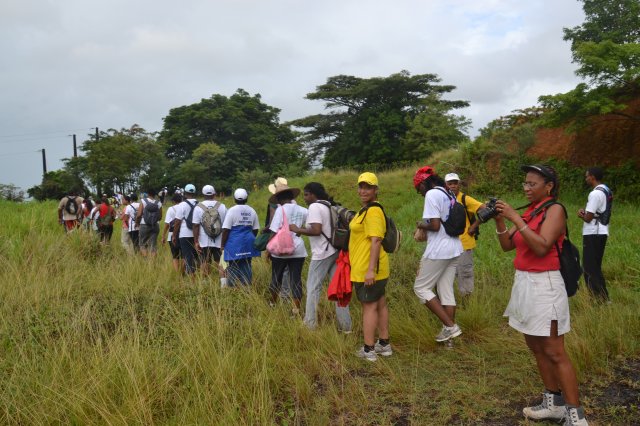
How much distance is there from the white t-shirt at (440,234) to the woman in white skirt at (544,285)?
59.2 inches

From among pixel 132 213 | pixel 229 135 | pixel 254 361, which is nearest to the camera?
pixel 254 361

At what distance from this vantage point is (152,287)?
6039 millimetres

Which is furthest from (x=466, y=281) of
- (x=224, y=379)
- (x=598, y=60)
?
(x=598, y=60)

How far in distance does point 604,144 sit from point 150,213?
12654 mm

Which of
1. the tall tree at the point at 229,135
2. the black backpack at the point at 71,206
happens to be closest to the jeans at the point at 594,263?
the black backpack at the point at 71,206

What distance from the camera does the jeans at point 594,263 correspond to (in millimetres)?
5965

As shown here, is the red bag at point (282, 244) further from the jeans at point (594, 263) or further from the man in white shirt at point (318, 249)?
the jeans at point (594, 263)

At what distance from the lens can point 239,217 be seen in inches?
260

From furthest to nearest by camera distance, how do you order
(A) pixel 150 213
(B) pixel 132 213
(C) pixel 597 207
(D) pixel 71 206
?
(D) pixel 71 206 → (B) pixel 132 213 → (A) pixel 150 213 → (C) pixel 597 207

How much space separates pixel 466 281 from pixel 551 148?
11601 millimetres

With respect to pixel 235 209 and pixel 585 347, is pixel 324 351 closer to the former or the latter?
pixel 585 347

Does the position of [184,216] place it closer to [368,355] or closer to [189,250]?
[189,250]

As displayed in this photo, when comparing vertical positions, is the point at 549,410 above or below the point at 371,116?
below

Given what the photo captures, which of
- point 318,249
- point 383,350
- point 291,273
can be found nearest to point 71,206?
point 291,273
